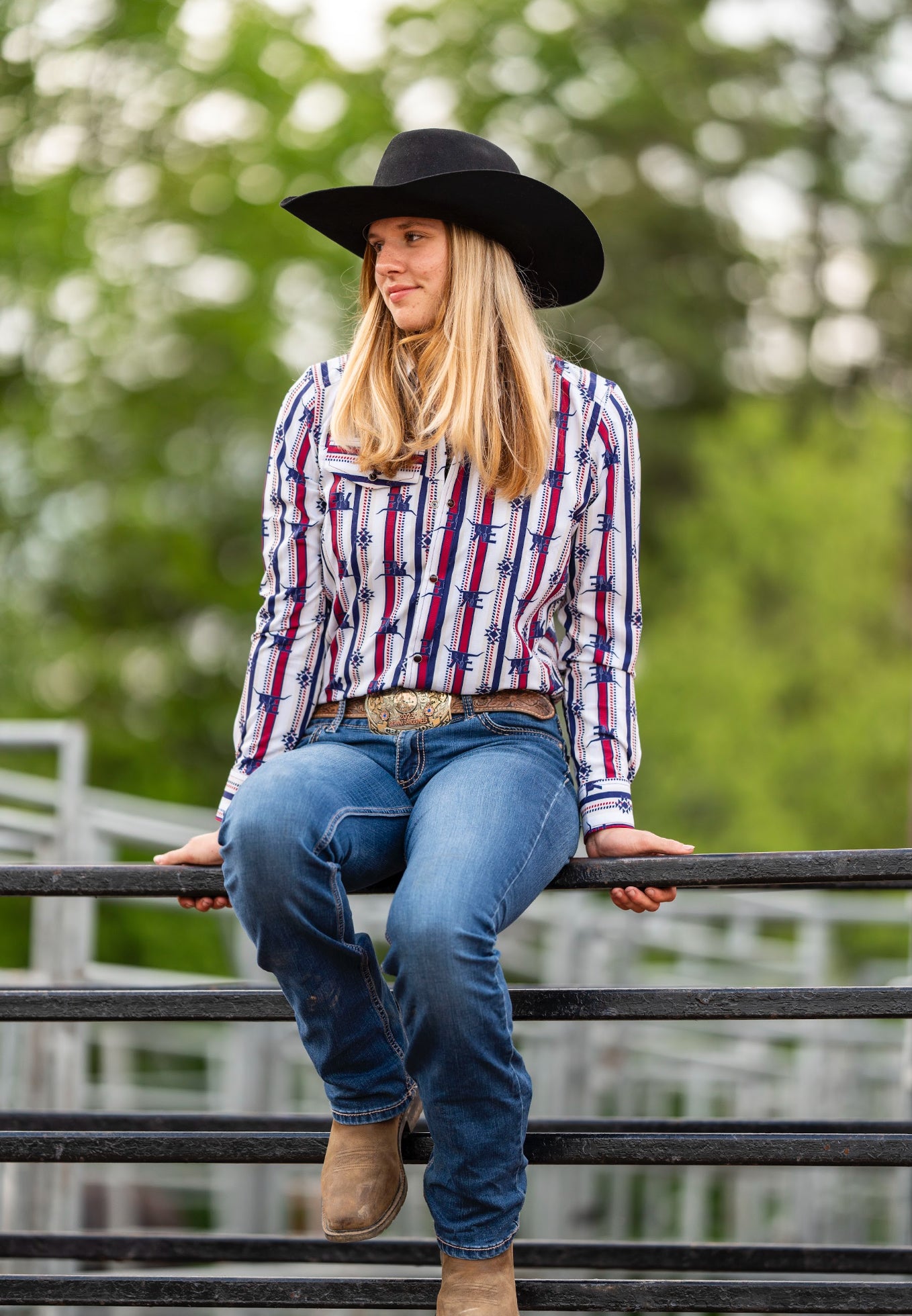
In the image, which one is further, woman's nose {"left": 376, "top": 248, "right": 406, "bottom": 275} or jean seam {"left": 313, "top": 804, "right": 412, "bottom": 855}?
woman's nose {"left": 376, "top": 248, "right": 406, "bottom": 275}

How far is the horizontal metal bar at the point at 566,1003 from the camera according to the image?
A: 2.16 m

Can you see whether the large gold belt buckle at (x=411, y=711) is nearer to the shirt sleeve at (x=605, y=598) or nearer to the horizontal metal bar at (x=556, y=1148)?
the shirt sleeve at (x=605, y=598)

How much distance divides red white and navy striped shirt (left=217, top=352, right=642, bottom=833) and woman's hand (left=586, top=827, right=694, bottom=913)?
0.03m

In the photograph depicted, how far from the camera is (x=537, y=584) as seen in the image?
7.91 feet

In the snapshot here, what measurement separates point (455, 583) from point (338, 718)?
282 millimetres

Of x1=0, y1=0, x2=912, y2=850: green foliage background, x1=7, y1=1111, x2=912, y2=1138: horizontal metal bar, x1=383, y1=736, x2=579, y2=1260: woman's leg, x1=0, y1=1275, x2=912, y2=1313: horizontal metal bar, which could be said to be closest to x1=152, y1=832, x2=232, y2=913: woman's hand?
x1=383, y1=736, x2=579, y2=1260: woman's leg

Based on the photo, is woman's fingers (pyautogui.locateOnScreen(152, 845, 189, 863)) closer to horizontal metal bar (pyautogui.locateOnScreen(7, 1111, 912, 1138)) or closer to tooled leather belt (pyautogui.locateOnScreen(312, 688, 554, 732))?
tooled leather belt (pyautogui.locateOnScreen(312, 688, 554, 732))

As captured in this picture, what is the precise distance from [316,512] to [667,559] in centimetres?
1538

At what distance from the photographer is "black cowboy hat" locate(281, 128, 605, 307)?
2.35 meters

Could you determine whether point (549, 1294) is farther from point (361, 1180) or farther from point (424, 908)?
point (424, 908)

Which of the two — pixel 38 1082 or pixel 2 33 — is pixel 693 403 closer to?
pixel 2 33

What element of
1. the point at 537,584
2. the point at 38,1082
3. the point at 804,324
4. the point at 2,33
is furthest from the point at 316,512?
the point at 804,324

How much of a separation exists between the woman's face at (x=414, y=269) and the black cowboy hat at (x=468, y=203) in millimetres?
27

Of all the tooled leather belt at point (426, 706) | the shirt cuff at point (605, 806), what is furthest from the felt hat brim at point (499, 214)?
the shirt cuff at point (605, 806)
